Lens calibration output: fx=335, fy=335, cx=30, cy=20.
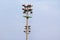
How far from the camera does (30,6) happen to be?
3039 inches

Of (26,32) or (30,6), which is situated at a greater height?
(30,6)

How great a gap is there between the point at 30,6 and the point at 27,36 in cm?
694

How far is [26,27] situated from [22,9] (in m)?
4.27

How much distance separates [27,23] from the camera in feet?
256

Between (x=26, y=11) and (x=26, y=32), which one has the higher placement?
(x=26, y=11)

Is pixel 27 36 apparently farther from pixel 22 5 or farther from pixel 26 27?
pixel 22 5

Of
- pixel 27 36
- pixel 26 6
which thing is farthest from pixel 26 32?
pixel 26 6

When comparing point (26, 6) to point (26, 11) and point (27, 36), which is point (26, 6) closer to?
point (26, 11)

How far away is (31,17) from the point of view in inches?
3076

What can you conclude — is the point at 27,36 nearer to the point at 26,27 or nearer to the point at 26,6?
the point at 26,27

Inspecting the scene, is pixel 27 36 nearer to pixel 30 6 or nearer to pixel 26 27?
pixel 26 27

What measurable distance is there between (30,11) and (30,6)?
1.77 meters

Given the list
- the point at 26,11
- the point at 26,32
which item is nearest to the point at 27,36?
the point at 26,32

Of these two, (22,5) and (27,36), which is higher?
(22,5)
